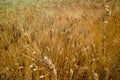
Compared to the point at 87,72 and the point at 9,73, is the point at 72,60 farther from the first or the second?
the point at 9,73

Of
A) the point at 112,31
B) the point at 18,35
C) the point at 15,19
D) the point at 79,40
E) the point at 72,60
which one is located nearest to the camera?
the point at 72,60

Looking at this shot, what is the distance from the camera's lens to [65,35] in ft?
5.58

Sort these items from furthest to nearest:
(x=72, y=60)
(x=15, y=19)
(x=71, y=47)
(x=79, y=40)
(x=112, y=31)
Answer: (x=15, y=19)
(x=112, y=31)
(x=79, y=40)
(x=71, y=47)
(x=72, y=60)

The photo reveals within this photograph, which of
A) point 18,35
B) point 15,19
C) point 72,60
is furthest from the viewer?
point 15,19

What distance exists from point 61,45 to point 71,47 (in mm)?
66

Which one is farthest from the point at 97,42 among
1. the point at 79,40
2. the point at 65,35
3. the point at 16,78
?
the point at 16,78

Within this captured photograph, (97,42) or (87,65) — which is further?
(97,42)

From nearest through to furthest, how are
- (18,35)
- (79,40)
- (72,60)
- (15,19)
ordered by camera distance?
(72,60), (79,40), (18,35), (15,19)

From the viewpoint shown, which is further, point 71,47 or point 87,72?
point 71,47

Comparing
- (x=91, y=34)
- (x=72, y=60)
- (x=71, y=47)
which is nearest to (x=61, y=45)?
(x=71, y=47)

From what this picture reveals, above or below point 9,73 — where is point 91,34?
above

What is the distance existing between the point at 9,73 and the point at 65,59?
13.7 inches

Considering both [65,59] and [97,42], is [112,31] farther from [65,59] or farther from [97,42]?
[65,59]

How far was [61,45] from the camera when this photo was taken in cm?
154
